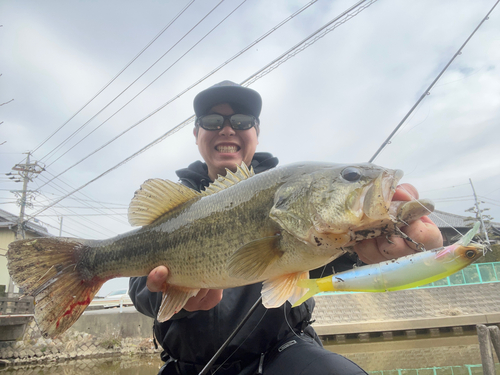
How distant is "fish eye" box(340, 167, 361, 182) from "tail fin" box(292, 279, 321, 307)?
22.4 inches

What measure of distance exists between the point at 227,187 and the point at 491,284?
15372 mm

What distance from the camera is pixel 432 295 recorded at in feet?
40.9

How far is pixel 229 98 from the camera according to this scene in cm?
337

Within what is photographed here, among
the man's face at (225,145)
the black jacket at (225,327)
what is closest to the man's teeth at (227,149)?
the man's face at (225,145)

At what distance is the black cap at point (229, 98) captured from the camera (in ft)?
11.0

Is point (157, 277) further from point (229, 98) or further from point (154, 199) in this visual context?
point (229, 98)

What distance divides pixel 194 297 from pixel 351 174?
1414 millimetres

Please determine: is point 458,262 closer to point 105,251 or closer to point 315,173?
point 315,173

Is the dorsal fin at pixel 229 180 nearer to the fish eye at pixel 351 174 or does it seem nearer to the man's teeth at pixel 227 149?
the fish eye at pixel 351 174

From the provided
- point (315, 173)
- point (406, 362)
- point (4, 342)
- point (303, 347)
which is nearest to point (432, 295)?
point (406, 362)

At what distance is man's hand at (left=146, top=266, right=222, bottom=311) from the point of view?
1.97 metres

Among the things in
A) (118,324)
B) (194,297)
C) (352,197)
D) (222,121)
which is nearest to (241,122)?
(222,121)

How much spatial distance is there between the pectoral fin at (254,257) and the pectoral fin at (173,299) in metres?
0.52

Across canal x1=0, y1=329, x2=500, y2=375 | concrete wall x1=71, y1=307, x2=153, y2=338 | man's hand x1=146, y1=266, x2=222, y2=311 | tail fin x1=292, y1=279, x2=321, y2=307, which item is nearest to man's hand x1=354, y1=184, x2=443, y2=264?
tail fin x1=292, y1=279, x2=321, y2=307
